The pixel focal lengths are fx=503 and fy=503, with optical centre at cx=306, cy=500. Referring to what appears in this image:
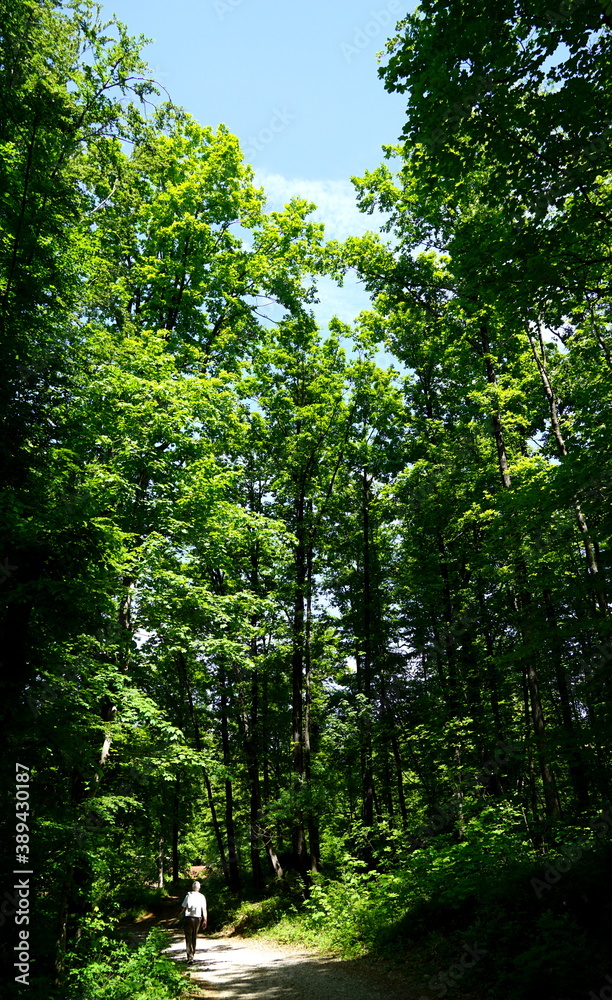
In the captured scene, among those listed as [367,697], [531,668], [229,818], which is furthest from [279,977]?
[229,818]

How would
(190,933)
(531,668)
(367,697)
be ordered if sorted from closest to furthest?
(190,933), (531,668), (367,697)

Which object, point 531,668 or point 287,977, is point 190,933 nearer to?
point 287,977

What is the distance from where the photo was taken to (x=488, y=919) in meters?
6.80

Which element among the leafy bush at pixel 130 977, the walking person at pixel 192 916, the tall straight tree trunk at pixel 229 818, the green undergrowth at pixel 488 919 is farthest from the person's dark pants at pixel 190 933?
the tall straight tree trunk at pixel 229 818

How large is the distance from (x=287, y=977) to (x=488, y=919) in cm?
374

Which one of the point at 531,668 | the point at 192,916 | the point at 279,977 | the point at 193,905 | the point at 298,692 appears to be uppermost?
the point at 298,692

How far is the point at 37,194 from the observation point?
237 inches

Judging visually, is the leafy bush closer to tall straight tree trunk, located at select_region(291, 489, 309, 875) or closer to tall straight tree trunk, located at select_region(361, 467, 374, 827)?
tall straight tree trunk, located at select_region(291, 489, 309, 875)

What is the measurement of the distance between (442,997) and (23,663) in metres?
6.12

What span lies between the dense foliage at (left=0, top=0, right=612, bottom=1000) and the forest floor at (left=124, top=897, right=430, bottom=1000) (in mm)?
576

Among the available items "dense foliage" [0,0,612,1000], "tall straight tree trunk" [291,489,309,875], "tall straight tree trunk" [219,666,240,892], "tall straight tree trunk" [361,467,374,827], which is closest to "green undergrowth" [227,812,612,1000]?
"dense foliage" [0,0,612,1000]

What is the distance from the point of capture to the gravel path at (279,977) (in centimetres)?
677

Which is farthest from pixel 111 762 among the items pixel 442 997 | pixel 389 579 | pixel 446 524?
pixel 389 579

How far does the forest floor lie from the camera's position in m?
6.65
